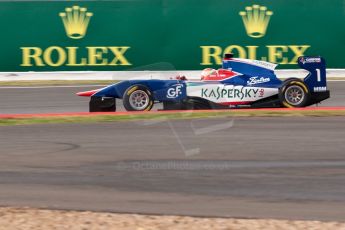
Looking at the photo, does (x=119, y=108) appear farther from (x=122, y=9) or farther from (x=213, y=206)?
(x=213, y=206)

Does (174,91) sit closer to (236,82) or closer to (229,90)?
(229,90)

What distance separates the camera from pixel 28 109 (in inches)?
646

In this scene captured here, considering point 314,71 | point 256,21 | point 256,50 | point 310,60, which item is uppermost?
point 256,21

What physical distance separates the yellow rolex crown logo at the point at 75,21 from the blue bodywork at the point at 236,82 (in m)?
6.18

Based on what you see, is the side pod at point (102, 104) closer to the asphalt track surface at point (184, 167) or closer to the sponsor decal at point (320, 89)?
the asphalt track surface at point (184, 167)

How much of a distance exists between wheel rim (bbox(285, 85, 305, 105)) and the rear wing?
23 cm

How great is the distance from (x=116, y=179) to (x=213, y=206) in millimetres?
1522

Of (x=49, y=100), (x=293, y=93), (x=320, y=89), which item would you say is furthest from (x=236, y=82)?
(x=49, y=100)

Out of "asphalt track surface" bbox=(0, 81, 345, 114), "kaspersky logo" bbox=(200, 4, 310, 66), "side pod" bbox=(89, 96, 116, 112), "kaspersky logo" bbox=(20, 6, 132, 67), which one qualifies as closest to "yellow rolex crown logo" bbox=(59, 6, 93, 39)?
"kaspersky logo" bbox=(20, 6, 132, 67)

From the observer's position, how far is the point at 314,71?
14406 millimetres

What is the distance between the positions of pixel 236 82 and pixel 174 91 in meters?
1.12

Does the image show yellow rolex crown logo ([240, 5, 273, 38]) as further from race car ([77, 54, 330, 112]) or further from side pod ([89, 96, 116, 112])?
side pod ([89, 96, 116, 112])

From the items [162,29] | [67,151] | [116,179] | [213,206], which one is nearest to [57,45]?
[162,29]

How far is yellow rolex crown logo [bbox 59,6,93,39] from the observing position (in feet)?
66.3
